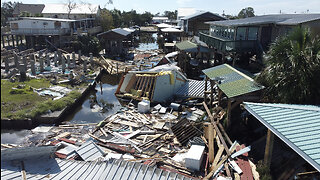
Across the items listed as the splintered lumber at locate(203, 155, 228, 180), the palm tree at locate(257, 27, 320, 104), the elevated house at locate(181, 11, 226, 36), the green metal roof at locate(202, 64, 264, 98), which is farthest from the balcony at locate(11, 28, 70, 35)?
the splintered lumber at locate(203, 155, 228, 180)

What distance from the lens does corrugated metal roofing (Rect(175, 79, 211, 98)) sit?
20.9 m

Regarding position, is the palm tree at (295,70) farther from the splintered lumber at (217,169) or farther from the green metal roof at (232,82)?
the splintered lumber at (217,169)

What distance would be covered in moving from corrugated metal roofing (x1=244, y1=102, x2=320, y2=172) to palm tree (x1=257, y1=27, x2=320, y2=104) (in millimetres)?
2111

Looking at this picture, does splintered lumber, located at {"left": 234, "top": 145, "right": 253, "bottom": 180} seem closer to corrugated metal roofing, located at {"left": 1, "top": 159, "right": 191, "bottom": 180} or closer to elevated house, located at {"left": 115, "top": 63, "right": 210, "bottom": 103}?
corrugated metal roofing, located at {"left": 1, "top": 159, "right": 191, "bottom": 180}

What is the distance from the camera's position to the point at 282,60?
11.5m

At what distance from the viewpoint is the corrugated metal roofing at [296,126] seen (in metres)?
6.61

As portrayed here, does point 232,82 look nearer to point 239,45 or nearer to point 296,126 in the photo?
point 296,126

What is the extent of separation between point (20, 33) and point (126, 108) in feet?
104

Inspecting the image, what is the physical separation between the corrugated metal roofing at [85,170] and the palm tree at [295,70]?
22.1ft

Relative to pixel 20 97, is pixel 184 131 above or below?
below

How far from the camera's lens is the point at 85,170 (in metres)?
7.00

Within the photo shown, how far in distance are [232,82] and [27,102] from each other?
14508 mm

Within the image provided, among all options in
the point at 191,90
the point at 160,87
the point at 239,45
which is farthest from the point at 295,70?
the point at 160,87

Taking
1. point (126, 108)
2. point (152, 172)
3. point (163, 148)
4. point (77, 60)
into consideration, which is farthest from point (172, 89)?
point (77, 60)
